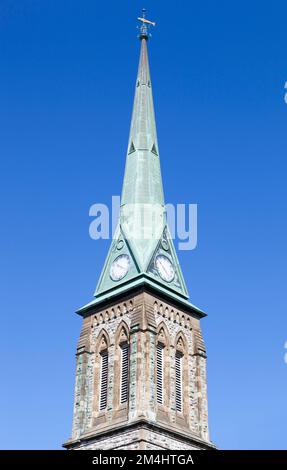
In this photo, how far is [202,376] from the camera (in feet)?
160

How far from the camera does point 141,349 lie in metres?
44.9

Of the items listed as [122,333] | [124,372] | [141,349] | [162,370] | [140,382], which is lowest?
[140,382]

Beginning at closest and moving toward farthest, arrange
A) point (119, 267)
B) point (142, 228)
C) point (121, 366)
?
point (121, 366) < point (119, 267) < point (142, 228)

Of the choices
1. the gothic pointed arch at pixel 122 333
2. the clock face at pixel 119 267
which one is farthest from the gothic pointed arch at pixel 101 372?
the clock face at pixel 119 267

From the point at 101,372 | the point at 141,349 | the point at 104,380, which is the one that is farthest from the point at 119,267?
the point at 104,380

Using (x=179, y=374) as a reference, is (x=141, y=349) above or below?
above

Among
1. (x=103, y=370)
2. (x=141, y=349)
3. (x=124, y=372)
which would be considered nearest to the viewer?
(x=141, y=349)

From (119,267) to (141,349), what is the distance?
7.61 meters

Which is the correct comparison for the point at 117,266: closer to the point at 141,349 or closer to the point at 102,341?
the point at 102,341

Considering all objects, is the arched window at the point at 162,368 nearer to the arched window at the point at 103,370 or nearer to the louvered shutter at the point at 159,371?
the louvered shutter at the point at 159,371

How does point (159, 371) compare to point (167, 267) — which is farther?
point (167, 267)
